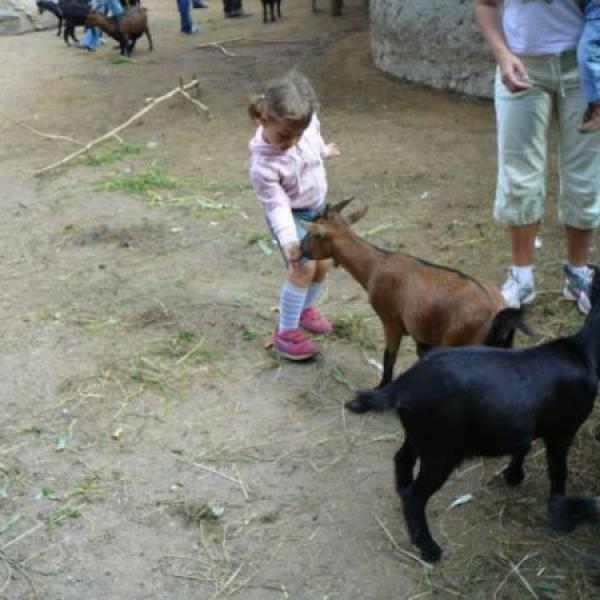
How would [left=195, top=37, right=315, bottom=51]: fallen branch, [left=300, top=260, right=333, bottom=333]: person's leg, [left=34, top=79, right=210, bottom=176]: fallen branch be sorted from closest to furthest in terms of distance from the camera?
[left=300, top=260, right=333, bottom=333]: person's leg < [left=34, top=79, right=210, bottom=176]: fallen branch < [left=195, top=37, right=315, bottom=51]: fallen branch

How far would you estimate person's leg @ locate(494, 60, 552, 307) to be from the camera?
13.3ft

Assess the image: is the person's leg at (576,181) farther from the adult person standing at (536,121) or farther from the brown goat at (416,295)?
the brown goat at (416,295)

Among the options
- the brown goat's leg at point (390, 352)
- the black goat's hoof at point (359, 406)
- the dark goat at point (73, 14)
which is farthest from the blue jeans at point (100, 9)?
the black goat's hoof at point (359, 406)

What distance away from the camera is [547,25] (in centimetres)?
391

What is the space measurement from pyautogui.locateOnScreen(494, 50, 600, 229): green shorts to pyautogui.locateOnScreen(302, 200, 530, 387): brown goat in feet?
2.60

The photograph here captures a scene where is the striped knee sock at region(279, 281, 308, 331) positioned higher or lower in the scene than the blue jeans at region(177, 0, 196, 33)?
higher

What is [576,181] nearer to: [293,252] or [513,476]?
[293,252]

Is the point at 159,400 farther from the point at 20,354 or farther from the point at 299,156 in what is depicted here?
the point at 299,156

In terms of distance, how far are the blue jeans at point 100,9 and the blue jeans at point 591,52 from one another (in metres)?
10.2

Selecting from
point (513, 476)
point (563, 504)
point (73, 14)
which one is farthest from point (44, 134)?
point (563, 504)

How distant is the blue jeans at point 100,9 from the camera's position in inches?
514

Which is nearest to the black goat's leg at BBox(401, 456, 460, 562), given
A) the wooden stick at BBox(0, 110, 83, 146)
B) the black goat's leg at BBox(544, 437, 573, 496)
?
the black goat's leg at BBox(544, 437, 573, 496)

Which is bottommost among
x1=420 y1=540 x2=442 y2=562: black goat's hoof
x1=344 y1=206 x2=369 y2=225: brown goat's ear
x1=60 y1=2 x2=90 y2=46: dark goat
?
x1=60 y1=2 x2=90 y2=46: dark goat

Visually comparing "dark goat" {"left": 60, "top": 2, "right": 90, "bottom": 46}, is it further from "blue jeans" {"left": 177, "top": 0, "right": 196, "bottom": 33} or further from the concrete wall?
the concrete wall
